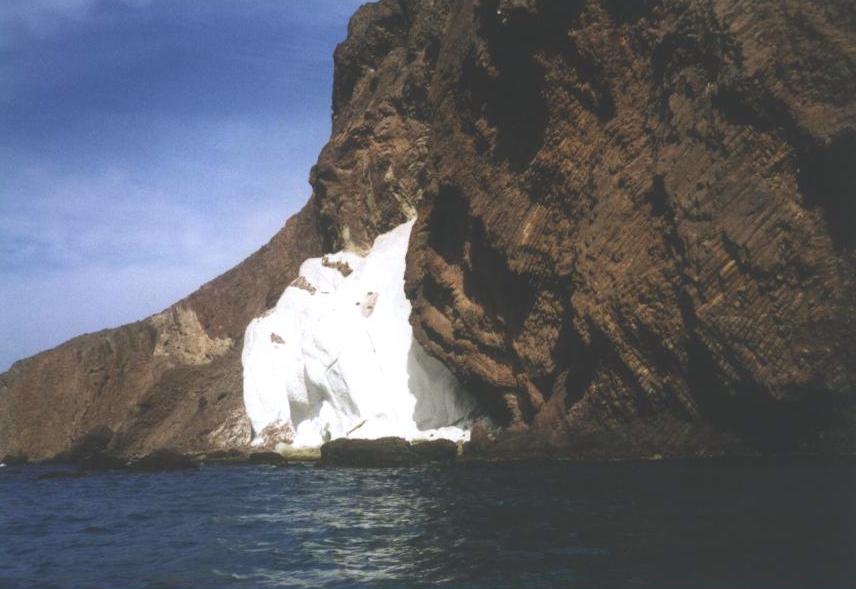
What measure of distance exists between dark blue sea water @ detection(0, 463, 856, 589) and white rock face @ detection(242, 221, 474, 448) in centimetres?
1384

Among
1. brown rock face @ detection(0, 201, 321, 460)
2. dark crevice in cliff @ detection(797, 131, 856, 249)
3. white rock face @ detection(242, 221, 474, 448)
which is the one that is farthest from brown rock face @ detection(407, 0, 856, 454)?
brown rock face @ detection(0, 201, 321, 460)

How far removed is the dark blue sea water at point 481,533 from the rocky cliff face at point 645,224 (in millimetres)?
4072

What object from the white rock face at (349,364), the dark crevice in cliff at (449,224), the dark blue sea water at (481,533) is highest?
the dark crevice in cliff at (449,224)

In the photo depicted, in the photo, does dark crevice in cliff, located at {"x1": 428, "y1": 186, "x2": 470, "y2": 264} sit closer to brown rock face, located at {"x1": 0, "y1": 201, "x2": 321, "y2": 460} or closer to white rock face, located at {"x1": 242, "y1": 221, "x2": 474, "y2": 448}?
white rock face, located at {"x1": 242, "y1": 221, "x2": 474, "y2": 448}

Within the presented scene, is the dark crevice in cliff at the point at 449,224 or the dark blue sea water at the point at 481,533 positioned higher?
the dark crevice in cliff at the point at 449,224

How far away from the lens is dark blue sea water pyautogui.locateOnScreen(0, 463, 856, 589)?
10.9 metres

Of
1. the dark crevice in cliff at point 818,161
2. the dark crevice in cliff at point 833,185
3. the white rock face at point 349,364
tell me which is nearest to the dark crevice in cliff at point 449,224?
the white rock face at point 349,364

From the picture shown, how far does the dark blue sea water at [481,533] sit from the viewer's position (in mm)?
10922

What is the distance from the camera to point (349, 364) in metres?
41.0

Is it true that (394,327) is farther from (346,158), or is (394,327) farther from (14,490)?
(14,490)

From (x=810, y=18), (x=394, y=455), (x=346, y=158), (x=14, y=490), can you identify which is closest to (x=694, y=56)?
(x=810, y=18)

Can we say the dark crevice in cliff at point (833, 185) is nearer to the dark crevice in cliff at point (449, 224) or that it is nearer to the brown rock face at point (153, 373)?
the dark crevice in cliff at point (449, 224)

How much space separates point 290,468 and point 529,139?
59.0 feet

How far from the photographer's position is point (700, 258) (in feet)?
81.9
